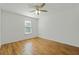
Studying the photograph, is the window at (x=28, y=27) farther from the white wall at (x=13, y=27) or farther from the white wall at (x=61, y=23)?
the white wall at (x=61, y=23)

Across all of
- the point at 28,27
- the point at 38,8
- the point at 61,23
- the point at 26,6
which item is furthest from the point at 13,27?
the point at 61,23

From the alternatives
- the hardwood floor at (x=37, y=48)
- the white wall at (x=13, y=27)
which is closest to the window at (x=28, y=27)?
the white wall at (x=13, y=27)

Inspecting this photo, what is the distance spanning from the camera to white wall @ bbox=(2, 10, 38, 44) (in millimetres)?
1735

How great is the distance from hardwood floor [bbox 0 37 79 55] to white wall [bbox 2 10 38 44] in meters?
0.10

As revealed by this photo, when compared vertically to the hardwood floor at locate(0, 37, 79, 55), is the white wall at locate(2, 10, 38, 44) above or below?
above

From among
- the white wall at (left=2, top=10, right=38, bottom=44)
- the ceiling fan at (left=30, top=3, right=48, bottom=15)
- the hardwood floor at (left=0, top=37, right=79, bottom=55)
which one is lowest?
the hardwood floor at (left=0, top=37, right=79, bottom=55)

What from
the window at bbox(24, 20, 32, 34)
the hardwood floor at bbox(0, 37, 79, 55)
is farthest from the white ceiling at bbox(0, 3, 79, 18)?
the hardwood floor at bbox(0, 37, 79, 55)

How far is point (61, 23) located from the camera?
182cm

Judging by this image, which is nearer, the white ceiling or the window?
the white ceiling

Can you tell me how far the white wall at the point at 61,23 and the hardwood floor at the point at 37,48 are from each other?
0.10 m

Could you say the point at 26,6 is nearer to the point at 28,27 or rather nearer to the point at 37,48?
the point at 28,27

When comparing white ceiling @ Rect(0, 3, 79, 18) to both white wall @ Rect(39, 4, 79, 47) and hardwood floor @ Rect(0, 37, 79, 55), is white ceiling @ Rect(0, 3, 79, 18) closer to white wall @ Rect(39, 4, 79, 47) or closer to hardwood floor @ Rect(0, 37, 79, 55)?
white wall @ Rect(39, 4, 79, 47)

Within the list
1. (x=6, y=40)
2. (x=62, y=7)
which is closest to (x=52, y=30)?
(x=62, y=7)

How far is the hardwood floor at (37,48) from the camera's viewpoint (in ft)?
5.72
